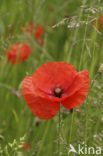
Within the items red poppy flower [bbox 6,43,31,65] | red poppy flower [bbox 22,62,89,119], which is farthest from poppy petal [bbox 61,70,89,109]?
red poppy flower [bbox 6,43,31,65]

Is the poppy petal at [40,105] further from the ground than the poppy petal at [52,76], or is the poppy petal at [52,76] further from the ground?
the poppy petal at [52,76]

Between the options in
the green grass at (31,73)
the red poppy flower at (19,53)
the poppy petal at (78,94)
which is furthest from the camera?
the red poppy flower at (19,53)

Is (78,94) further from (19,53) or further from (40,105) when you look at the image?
(19,53)

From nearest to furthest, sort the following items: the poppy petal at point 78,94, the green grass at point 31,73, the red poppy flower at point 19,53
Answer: the poppy petal at point 78,94 → the green grass at point 31,73 → the red poppy flower at point 19,53

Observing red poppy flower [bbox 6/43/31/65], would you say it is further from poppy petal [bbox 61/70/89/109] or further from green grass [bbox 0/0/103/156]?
poppy petal [bbox 61/70/89/109]

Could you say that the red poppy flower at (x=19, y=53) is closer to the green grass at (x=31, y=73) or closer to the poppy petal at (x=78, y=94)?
the green grass at (x=31, y=73)

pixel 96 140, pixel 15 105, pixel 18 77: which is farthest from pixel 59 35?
pixel 96 140

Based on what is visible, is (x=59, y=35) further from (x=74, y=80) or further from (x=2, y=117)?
(x=74, y=80)

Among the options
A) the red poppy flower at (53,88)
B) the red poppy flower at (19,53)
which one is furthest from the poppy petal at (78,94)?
the red poppy flower at (19,53)

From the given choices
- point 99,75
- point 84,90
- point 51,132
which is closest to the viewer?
point 84,90
